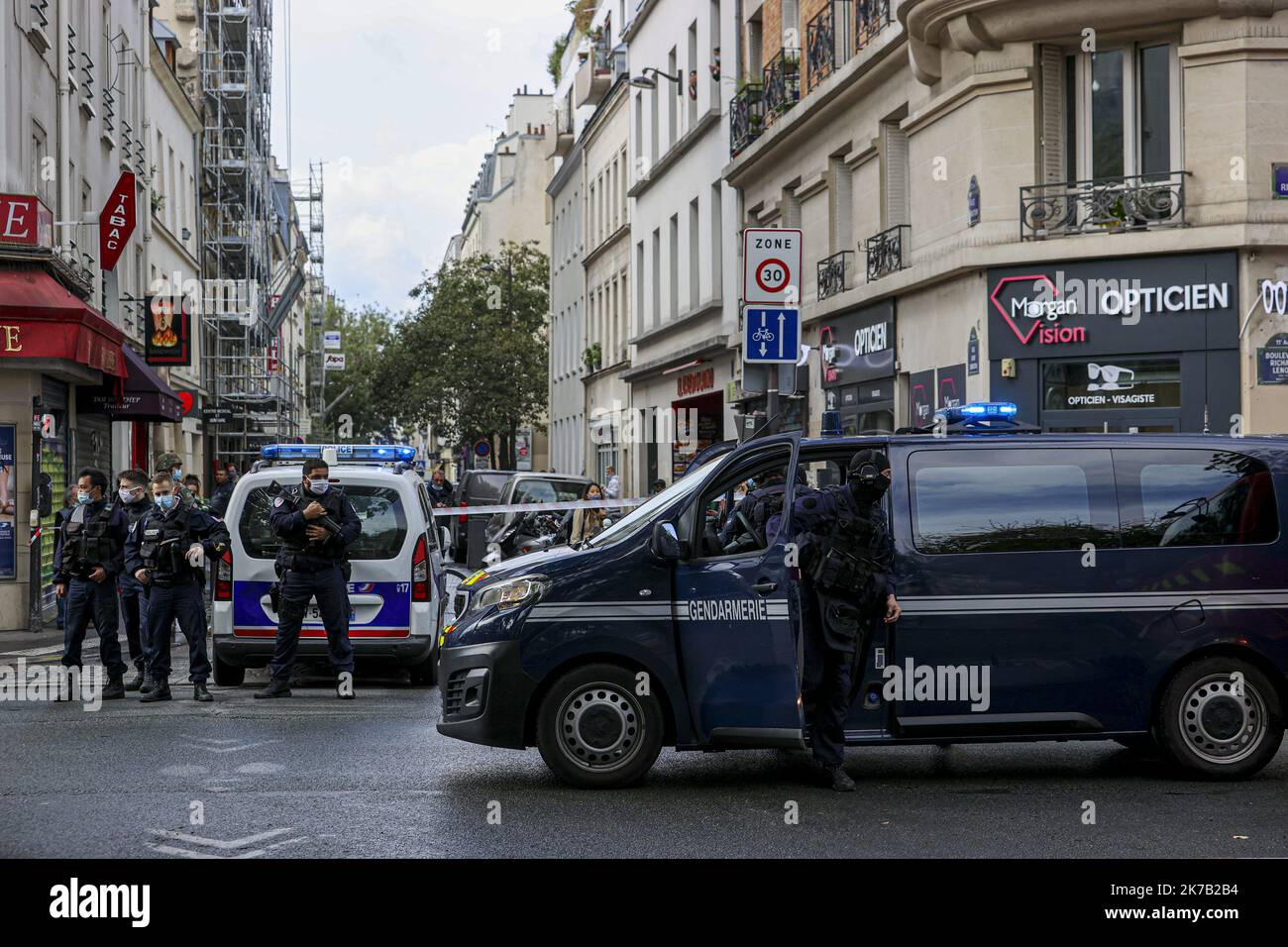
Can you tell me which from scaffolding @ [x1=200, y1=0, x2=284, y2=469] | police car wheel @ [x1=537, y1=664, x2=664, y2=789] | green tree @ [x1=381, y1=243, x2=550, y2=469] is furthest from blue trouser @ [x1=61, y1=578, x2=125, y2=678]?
green tree @ [x1=381, y1=243, x2=550, y2=469]

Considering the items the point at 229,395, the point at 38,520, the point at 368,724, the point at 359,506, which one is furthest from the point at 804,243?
the point at 229,395

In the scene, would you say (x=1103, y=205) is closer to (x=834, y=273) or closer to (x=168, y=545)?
(x=834, y=273)

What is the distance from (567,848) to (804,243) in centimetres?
2112

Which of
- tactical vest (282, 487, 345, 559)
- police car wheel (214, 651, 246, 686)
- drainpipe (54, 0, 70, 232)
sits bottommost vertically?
police car wheel (214, 651, 246, 686)

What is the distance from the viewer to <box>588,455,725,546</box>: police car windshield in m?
9.07

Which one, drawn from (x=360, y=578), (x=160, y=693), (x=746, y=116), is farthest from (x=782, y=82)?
(x=160, y=693)

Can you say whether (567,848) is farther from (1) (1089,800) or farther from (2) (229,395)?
(2) (229,395)

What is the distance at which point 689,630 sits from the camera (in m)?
8.78

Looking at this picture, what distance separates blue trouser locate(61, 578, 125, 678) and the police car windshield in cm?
568

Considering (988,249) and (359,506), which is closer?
(359,506)

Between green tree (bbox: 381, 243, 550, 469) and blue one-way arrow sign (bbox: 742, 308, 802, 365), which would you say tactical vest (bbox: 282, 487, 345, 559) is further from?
green tree (bbox: 381, 243, 550, 469)

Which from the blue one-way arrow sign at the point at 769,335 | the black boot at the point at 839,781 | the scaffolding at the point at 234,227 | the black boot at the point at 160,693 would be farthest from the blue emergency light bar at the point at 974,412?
the scaffolding at the point at 234,227

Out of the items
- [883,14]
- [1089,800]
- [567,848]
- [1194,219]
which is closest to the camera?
[567,848]
